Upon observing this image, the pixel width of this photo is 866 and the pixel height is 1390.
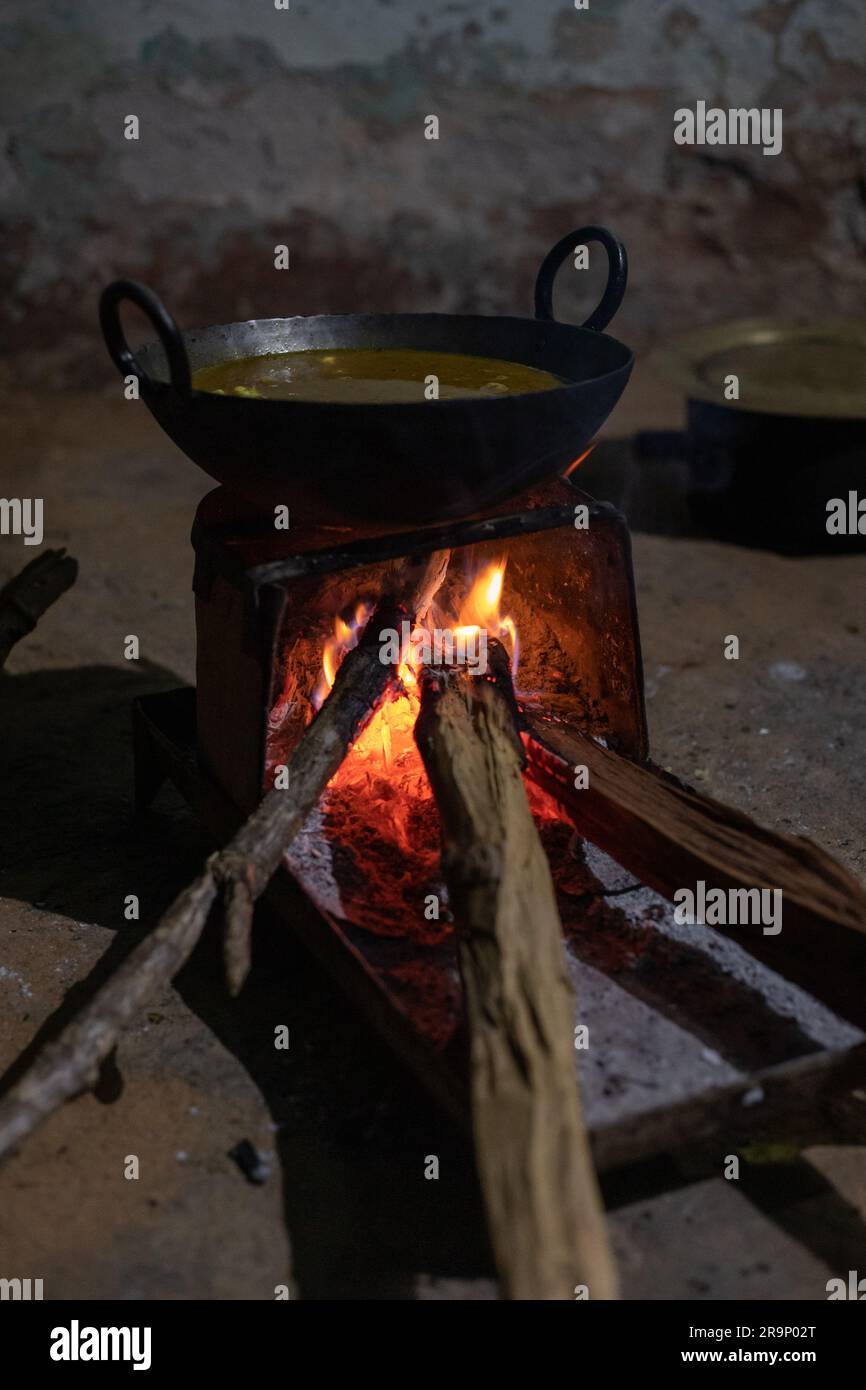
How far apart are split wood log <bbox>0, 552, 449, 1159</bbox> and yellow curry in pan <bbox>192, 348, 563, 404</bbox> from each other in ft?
1.25

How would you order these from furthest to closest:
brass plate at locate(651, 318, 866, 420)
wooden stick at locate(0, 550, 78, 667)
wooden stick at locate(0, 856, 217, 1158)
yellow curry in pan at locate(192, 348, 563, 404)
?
brass plate at locate(651, 318, 866, 420) < wooden stick at locate(0, 550, 78, 667) < yellow curry in pan at locate(192, 348, 563, 404) < wooden stick at locate(0, 856, 217, 1158)

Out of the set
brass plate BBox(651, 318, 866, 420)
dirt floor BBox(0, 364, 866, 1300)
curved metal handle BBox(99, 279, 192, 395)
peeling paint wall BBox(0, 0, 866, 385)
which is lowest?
dirt floor BBox(0, 364, 866, 1300)

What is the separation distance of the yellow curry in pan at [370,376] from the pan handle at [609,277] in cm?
18

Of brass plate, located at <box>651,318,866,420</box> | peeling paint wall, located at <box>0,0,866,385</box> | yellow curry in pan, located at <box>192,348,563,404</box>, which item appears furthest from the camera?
peeling paint wall, located at <box>0,0,866,385</box>

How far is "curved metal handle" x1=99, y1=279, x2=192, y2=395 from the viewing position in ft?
7.02

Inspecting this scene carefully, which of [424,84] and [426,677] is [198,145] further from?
[426,677]

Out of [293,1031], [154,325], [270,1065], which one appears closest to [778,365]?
[154,325]

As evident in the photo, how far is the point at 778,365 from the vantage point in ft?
17.4

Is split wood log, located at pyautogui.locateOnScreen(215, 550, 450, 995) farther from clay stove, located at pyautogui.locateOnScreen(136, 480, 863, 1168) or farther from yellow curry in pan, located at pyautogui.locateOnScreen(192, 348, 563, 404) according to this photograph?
yellow curry in pan, located at pyautogui.locateOnScreen(192, 348, 563, 404)

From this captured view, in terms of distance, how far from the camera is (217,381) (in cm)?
262

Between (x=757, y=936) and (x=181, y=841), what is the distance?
5.18ft

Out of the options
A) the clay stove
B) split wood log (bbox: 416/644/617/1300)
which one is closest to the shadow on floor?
the clay stove

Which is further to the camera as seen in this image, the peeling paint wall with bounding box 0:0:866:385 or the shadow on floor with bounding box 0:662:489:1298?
the peeling paint wall with bounding box 0:0:866:385

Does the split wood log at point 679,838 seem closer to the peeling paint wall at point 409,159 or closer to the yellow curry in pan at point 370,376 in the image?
the yellow curry in pan at point 370,376
